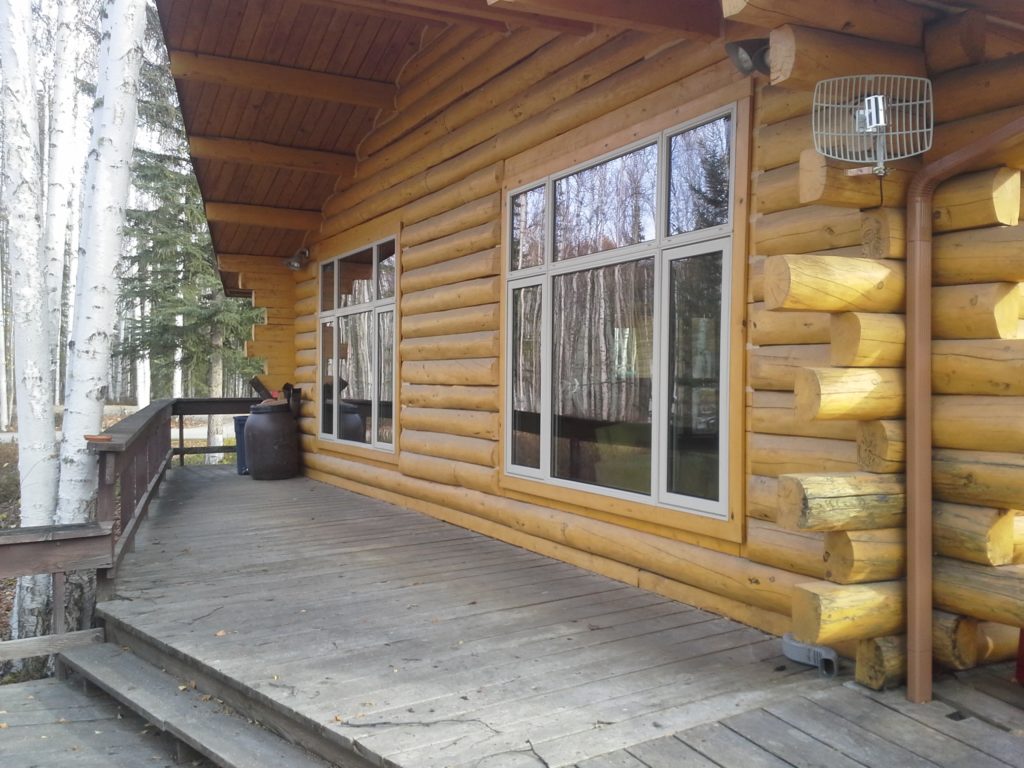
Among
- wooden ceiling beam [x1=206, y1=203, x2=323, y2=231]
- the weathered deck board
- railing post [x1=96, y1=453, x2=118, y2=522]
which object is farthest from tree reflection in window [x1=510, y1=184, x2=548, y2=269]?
wooden ceiling beam [x1=206, y1=203, x2=323, y2=231]

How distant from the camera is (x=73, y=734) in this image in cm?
336

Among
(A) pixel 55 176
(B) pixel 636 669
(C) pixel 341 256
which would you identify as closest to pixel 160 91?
(A) pixel 55 176

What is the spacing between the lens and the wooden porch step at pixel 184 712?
2.74 m

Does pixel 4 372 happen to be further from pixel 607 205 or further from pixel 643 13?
pixel 643 13

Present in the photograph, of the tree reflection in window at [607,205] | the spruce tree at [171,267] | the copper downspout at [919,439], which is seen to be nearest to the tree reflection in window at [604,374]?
the tree reflection in window at [607,205]

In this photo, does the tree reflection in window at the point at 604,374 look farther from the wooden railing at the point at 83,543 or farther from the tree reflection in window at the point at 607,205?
the wooden railing at the point at 83,543

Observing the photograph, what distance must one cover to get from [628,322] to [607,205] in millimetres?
739

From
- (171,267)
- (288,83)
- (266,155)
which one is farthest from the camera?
(171,267)

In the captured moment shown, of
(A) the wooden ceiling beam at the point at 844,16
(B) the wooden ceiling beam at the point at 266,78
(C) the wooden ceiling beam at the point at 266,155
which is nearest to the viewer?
(A) the wooden ceiling beam at the point at 844,16

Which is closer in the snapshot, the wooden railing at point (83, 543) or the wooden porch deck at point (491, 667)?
the wooden porch deck at point (491, 667)

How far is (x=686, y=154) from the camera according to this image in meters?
4.09

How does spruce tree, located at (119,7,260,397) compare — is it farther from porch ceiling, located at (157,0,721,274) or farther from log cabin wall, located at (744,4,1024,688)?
log cabin wall, located at (744,4,1024,688)

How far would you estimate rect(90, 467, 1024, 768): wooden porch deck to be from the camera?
2.44m

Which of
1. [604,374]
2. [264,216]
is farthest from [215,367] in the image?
[604,374]
